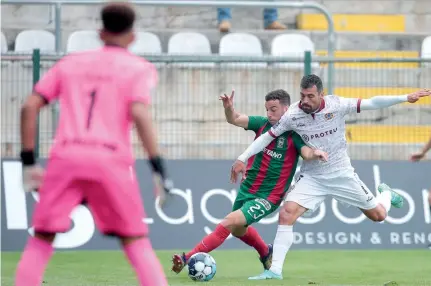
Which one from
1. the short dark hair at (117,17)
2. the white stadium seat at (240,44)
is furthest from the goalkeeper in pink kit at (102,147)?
the white stadium seat at (240,44)

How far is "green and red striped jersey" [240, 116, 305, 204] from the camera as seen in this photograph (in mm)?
11867

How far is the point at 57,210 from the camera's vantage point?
7.09 metres

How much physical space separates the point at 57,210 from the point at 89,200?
0.21m

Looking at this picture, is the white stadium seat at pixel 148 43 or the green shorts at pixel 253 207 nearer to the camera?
the green shorts at pixel 253 207

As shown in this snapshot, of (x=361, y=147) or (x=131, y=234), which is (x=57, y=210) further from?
(x=361, y=147)

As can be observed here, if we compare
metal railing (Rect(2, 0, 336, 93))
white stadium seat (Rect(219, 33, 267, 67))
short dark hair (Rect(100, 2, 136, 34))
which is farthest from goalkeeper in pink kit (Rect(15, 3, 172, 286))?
white stadium seat (Rect(219, 33, 267, 67))

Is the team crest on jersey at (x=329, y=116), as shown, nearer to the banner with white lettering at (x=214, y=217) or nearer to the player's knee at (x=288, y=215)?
the player's knee at (x=288, y=215)

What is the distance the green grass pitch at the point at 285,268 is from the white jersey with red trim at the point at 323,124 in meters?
1.37

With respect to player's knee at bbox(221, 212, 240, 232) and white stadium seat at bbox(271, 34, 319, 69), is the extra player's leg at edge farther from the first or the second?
white stadium seat at bbox(271, 34, 319, 69)

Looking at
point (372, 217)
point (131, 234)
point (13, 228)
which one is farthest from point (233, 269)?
point (131, 234)

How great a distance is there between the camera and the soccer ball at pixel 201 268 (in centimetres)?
1117

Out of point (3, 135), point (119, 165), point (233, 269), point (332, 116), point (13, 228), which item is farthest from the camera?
point (3, 135)

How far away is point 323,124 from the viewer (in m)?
11.6

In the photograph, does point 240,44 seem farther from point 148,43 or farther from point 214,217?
point 214,217
